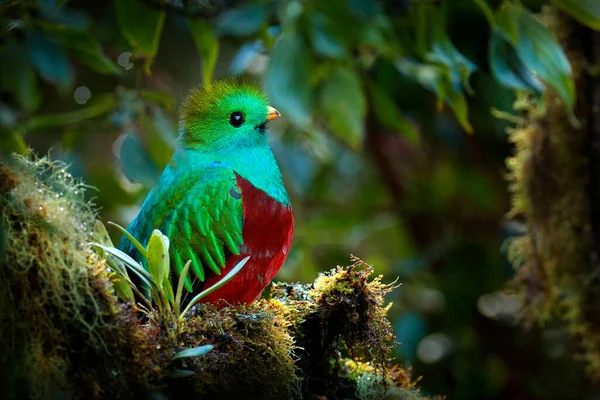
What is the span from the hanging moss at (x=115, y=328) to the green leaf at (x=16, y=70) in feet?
4.56

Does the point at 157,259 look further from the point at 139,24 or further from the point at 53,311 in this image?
the point at 139,24

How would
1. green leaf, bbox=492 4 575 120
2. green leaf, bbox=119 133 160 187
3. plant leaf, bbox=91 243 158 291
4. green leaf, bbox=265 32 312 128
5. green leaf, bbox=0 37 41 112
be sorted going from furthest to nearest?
green leaf, bbox=0 37 41 112 → green leaf, bbox=119 133 160 187 → green leaf, bbox=492 4 575 120 → green leaf, bbox=265 32 312 128 → plant leaf, bbox=91 243 158 291

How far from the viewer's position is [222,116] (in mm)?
2635

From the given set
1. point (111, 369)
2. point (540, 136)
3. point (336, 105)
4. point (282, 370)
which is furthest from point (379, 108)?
point (111, 369)

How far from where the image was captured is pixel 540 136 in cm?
364

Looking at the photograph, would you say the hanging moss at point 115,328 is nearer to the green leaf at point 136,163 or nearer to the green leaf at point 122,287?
the green leaf at point 122,287

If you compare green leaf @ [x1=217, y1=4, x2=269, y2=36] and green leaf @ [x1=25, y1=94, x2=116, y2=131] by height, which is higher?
green leaf @ [x1=217, y1=4, x2=269, y2=36]

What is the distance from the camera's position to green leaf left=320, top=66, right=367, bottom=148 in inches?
119

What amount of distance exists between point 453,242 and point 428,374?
792 mm

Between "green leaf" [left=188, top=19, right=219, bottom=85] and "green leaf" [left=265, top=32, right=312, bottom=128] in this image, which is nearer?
"green leaf" [left=265, top=32, right=312, bottom=128]

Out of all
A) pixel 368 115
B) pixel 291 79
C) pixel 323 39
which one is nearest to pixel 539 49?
pixel 323 39

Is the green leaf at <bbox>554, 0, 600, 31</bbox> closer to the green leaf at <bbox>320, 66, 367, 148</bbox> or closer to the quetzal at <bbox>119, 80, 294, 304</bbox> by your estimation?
the green leaf at <bbox>320, 66, 367, 148</bbox>

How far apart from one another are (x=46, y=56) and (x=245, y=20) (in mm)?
765

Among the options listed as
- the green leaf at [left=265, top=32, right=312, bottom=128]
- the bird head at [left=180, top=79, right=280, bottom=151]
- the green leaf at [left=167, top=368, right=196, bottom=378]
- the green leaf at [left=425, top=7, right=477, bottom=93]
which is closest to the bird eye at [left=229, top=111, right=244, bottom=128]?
the bird head at [left=180, top=79, right=280, bottom=151]
